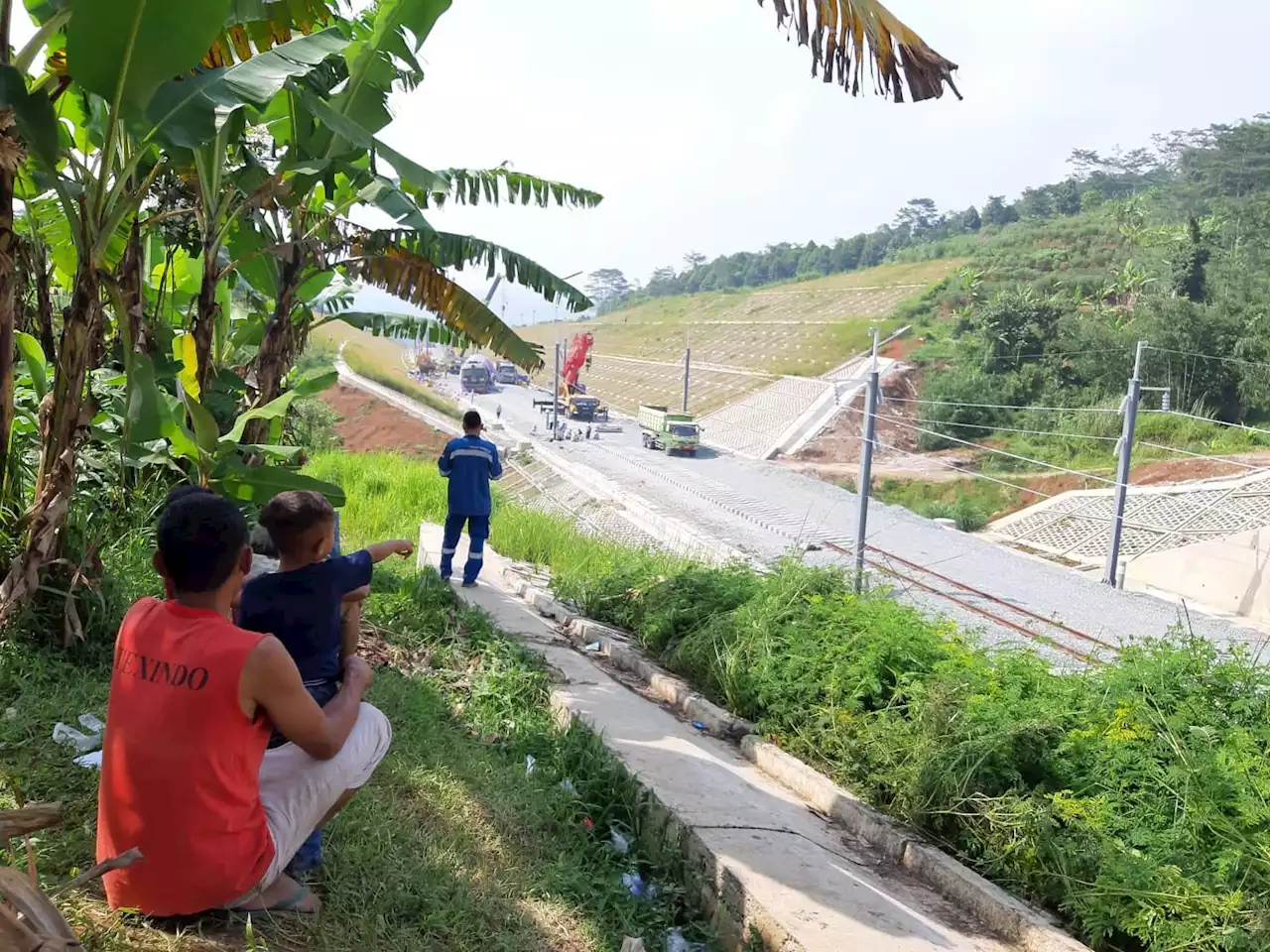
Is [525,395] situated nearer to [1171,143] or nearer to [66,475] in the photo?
[66,475]

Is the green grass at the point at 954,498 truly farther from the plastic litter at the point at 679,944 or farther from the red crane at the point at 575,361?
the plastic litter at the point at 679,944

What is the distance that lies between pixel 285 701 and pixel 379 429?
3590 cm

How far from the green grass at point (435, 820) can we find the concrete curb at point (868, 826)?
53cm

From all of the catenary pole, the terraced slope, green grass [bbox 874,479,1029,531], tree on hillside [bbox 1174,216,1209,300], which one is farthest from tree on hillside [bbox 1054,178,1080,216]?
the catenary pole

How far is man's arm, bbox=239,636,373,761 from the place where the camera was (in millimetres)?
2131

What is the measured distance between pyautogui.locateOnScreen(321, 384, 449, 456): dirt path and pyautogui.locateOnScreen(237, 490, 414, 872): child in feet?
92.1

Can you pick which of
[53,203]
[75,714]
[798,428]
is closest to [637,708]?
[75,714]

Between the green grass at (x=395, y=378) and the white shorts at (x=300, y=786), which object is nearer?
the white shorts at (x=300, y=786)

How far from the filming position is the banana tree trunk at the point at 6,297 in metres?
3.71

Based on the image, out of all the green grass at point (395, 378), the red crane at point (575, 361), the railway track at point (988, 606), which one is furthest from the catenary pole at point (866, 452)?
the green grass at point (395, 378)

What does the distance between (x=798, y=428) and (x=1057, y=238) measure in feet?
108

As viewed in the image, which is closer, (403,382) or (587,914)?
(587,914)

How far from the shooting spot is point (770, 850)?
3850mm

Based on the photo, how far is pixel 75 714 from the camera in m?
3.53
